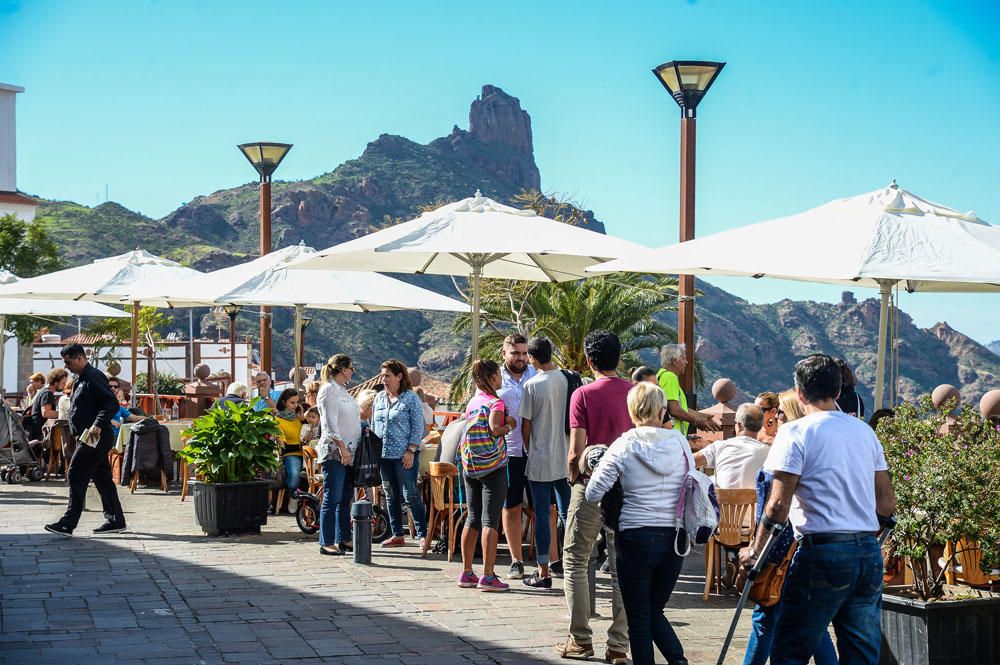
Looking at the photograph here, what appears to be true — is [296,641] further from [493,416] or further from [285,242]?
[285,242]

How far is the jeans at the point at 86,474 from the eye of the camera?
10.7 m

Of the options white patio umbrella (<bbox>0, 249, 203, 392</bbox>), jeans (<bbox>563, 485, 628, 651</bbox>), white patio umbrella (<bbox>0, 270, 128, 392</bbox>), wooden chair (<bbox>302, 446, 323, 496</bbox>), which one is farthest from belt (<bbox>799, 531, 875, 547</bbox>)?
white patio umbrella (<bbox>0, 270, 128, 392</bbox>)

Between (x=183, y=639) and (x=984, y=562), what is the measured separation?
4330 millimetres

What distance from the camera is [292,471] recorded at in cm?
1212

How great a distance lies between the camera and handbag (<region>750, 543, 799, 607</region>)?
4.76 metres

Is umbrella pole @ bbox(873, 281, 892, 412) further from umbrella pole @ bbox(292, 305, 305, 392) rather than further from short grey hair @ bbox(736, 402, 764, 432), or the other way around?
umbrella pole @ bbox(292, 305, 305, 392)

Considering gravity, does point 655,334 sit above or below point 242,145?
below

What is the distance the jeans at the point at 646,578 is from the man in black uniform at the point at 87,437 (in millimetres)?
6540

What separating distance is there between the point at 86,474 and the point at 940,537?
7.67 m

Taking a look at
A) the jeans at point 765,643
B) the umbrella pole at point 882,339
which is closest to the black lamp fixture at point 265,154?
the umbrella pole at point 882,339

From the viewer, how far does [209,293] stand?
13.2 metres

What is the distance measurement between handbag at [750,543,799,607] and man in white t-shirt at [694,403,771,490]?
3.27m

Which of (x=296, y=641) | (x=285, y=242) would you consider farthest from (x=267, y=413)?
(x=285, y=242)

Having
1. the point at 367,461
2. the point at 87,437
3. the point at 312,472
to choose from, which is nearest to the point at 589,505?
the point at 367,461
